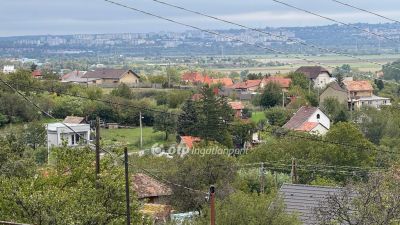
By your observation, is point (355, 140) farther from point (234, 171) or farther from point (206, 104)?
point (206, 104)

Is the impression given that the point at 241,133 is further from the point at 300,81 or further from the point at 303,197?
the point at 300,81

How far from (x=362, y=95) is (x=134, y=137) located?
31676mm

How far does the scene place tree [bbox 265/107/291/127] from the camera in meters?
52.8

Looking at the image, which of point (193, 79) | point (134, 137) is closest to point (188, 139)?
point (134, 137)

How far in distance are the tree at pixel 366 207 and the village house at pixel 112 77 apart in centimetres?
6884

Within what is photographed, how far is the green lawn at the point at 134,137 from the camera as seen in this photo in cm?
4522

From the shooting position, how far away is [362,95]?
2884 inches

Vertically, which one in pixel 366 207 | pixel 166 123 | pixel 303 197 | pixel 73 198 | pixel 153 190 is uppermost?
pixel 73 198

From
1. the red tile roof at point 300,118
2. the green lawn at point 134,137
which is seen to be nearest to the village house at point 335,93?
the red tile roof at point 300,118

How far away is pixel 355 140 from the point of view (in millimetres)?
31266

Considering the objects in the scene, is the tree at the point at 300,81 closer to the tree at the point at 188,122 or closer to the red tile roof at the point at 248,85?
the red tile roof at the point at 248,85

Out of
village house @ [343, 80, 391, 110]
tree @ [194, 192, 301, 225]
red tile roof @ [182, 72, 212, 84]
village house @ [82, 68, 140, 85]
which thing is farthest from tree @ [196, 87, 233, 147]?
red tile roof @ [182, 72, 212, 84]

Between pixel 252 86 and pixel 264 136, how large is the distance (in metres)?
36.1

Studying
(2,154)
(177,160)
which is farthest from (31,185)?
(177,160)
